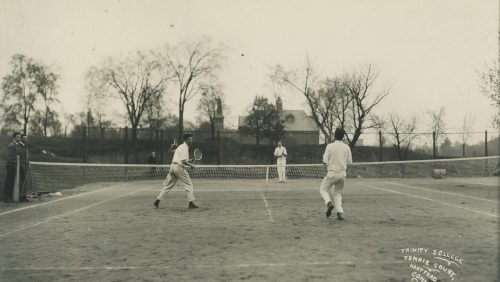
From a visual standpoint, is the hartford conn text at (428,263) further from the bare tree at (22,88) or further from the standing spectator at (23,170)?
the bare tree at (22,88)

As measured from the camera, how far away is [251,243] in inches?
249

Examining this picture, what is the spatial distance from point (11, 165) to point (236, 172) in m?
12.7

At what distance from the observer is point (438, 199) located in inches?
473

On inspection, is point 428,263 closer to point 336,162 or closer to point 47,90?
point 336,162

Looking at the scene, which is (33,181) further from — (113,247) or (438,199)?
(438,199)

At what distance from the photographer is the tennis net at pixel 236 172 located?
19.5 meters

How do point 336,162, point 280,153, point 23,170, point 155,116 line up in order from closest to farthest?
point 336,162
point 23,170
point 280,153
point 155,116

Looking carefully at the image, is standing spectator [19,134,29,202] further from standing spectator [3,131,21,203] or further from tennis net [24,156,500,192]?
tennis net [24,156,500,192]

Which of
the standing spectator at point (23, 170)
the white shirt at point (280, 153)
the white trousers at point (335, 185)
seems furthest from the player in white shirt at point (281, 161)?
the white trousers at point (335, 185)

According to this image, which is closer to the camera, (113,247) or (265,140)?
(113,247)

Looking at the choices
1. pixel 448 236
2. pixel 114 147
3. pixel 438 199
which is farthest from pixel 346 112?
pixel 448 236

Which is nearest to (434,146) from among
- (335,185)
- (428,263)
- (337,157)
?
(335,185)

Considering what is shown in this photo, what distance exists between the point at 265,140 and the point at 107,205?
20.2 meters

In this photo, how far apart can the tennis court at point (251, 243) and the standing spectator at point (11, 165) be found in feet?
6.49
